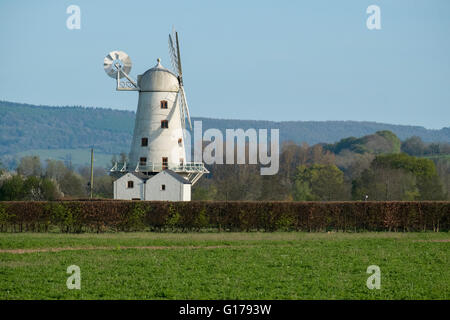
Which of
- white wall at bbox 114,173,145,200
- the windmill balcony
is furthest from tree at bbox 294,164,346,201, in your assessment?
white wall at bbox 114,173,145,200

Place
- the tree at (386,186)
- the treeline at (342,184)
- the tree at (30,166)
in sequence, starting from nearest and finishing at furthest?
the tree at (386,186)
the treeline at (342,184)
the tree at (30,166)

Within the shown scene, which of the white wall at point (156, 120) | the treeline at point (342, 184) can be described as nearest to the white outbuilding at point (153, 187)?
the white wall at point (156, 120)

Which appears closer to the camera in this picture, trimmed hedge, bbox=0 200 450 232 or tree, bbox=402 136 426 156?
trimmed hedge, bbox=0 200 450 232

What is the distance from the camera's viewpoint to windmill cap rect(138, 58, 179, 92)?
49312mm

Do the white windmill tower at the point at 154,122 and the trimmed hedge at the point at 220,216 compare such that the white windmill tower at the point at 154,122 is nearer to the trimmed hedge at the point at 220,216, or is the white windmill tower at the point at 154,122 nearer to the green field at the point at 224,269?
the trimmed hedge at the point at 220,216

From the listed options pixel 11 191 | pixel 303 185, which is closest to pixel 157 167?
pixel 11 191

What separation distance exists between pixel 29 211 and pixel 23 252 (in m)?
12.7

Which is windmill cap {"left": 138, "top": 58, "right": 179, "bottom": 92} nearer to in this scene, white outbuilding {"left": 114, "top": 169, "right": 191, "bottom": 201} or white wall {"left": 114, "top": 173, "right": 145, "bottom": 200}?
white outbuilding {"left": 114, "top": 169, "right": 191, "bottom": 201}

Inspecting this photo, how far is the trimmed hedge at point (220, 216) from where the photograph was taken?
3500 cm

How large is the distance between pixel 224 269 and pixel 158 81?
32526 millimetres

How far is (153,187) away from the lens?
48.3 m

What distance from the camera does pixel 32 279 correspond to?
53.5 feet

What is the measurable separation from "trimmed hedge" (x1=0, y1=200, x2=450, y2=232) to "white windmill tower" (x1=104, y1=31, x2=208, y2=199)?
12248 millimetres

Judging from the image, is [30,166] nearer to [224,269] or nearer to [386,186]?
[386,186]
